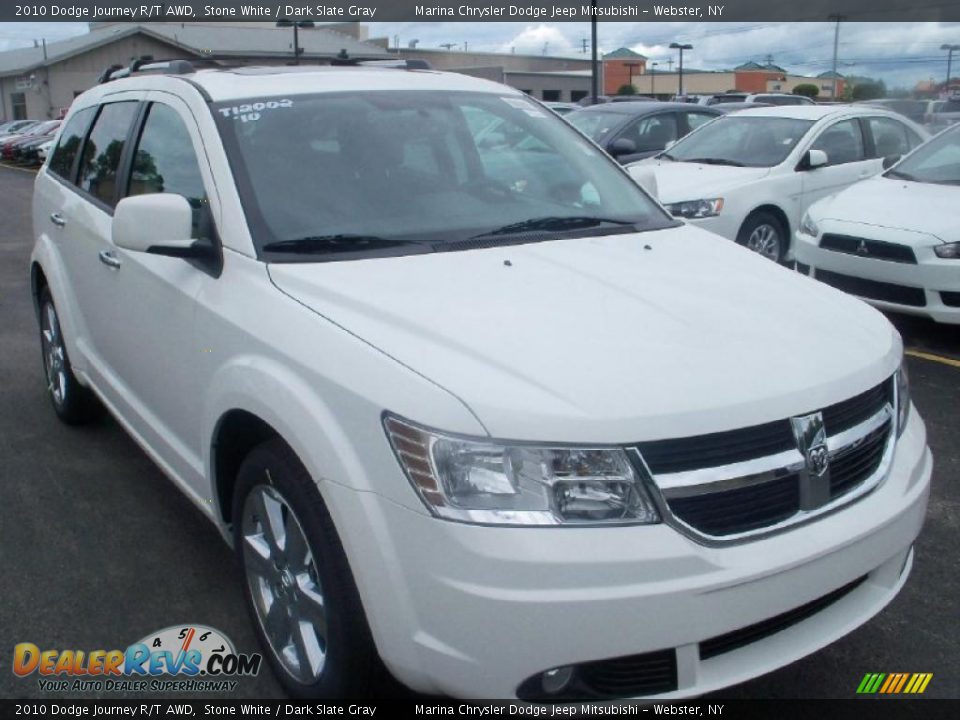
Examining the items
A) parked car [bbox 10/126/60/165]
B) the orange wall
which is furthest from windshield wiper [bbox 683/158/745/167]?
the orange wall

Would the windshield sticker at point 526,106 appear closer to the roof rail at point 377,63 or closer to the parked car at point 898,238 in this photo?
the roof rail at point 377,63

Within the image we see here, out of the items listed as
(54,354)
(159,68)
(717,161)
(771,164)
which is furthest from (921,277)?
(54,354)

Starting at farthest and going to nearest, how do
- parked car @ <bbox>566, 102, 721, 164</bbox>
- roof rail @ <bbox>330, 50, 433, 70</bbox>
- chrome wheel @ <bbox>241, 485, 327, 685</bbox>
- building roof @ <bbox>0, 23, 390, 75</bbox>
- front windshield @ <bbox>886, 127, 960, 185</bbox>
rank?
1. building roof @ <bbox>0, 23, 390, 75</bbox>
2. parked car @ <bbox>566, 102, 721, 164</bbox>
3. front windshield @ <bbox>886, 127, 960, 185</bbox>
4. roof rail @ <bbox>330, 50, 433, 70</bbox>
5. chrome wheel @ <bbox>241, 485, 327, 685</bbox>

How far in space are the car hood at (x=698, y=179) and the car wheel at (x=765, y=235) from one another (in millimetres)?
351

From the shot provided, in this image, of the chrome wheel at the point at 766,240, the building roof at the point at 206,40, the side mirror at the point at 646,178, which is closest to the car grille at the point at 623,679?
the side mirror at the point at 646,178

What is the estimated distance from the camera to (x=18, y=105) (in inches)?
2309

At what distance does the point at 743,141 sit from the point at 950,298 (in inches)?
145

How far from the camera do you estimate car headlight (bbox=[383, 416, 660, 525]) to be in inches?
88.9

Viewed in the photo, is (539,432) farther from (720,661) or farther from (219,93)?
(219,93)

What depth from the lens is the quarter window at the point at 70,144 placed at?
16.4 ft

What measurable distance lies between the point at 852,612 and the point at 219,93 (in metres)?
2.70

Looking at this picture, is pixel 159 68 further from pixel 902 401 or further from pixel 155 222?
pixel 902 401

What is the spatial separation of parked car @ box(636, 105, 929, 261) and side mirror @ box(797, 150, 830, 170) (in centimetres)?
1

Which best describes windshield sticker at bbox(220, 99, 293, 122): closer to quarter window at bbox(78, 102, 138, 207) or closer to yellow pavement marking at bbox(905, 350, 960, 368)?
quarter window at bbox(78, 102, 138, 207)
